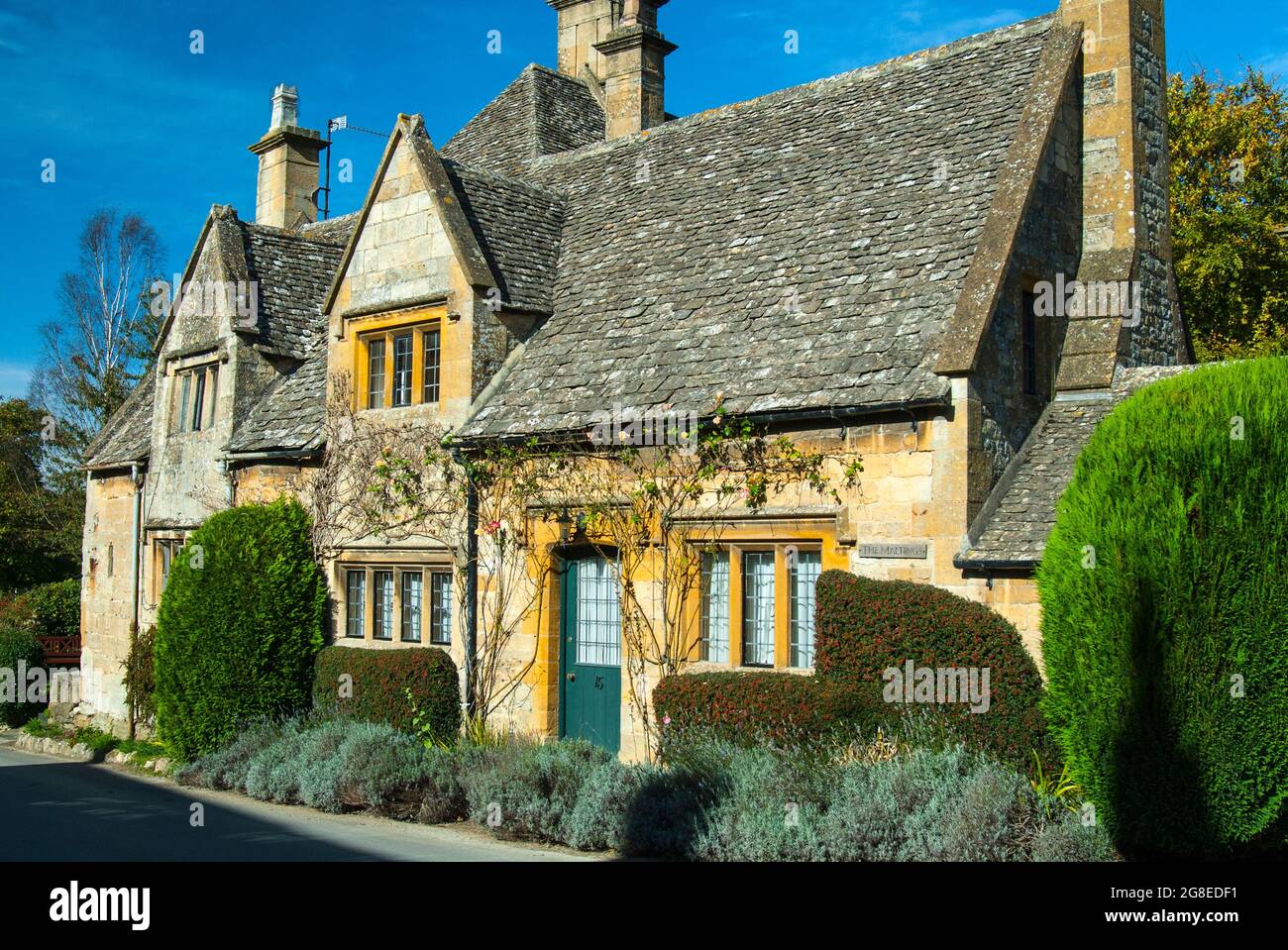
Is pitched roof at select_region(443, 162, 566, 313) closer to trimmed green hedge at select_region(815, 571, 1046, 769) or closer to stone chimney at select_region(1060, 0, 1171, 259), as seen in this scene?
trimmed green hedge at select_region(815, 571, 1046, 769)

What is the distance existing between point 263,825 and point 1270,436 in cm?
927

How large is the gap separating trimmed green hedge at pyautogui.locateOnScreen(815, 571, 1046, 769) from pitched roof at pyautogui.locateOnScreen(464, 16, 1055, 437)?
1772 mm

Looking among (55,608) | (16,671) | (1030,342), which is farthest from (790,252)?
(55,608)

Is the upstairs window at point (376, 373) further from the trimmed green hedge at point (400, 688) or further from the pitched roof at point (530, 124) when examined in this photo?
the pitched roof at point (530, 124)

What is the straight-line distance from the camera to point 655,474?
13180 mm

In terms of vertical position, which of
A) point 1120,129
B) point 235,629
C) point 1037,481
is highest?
point 1120,129

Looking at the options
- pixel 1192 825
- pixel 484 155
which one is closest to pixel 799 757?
pixel 1192 825

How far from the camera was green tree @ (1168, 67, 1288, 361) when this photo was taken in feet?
81.7

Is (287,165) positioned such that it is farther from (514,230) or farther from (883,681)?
(883,681)

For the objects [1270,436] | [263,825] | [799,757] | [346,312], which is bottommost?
[263,825]

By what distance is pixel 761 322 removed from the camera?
13453 millimetres

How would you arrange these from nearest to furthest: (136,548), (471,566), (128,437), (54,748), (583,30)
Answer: (471,566)
(54,748)
(136,548)
(128,437)
(583,30)

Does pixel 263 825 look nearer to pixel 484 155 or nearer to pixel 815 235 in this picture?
pixel 815 235

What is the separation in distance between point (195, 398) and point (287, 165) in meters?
7.80
